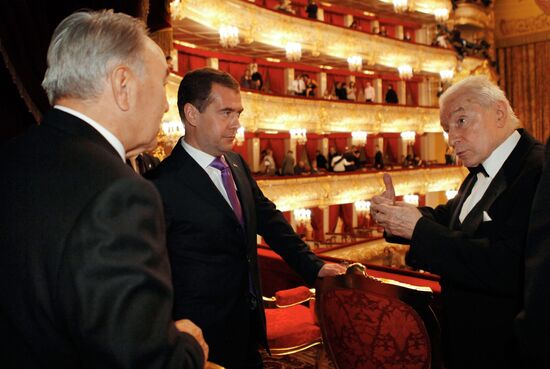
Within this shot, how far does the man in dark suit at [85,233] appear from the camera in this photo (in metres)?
0.99

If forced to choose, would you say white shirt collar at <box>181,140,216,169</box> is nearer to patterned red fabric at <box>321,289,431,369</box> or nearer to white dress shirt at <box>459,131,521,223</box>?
patterned red fabric at <box>321,289,431,369</box>

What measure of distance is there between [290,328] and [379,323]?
5.52ft

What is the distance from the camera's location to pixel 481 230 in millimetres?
2008

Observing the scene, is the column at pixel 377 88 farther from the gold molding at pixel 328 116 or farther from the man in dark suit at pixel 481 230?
the man in dark suit at pixel 481 230

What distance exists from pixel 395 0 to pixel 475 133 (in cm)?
1692

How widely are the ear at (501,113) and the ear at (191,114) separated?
1415 millimetres

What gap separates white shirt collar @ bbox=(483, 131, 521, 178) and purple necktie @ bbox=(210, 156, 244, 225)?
118 centimetres

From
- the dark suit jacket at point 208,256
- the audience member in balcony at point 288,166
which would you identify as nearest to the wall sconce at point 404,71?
the audience member in balcony at point 288,166

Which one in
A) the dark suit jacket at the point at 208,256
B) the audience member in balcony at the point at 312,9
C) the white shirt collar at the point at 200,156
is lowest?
the dark suit jacket at the point at 208,256

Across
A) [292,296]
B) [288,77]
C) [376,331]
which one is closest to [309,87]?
[288,77]

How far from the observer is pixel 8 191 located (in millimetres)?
1076

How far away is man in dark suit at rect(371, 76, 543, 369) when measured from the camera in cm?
189

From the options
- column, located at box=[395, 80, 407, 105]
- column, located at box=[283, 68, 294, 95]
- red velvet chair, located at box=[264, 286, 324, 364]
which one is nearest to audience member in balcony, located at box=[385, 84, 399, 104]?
column, located at box=[395, 80, 407, 105]

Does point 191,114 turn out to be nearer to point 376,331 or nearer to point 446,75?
point 376,331
